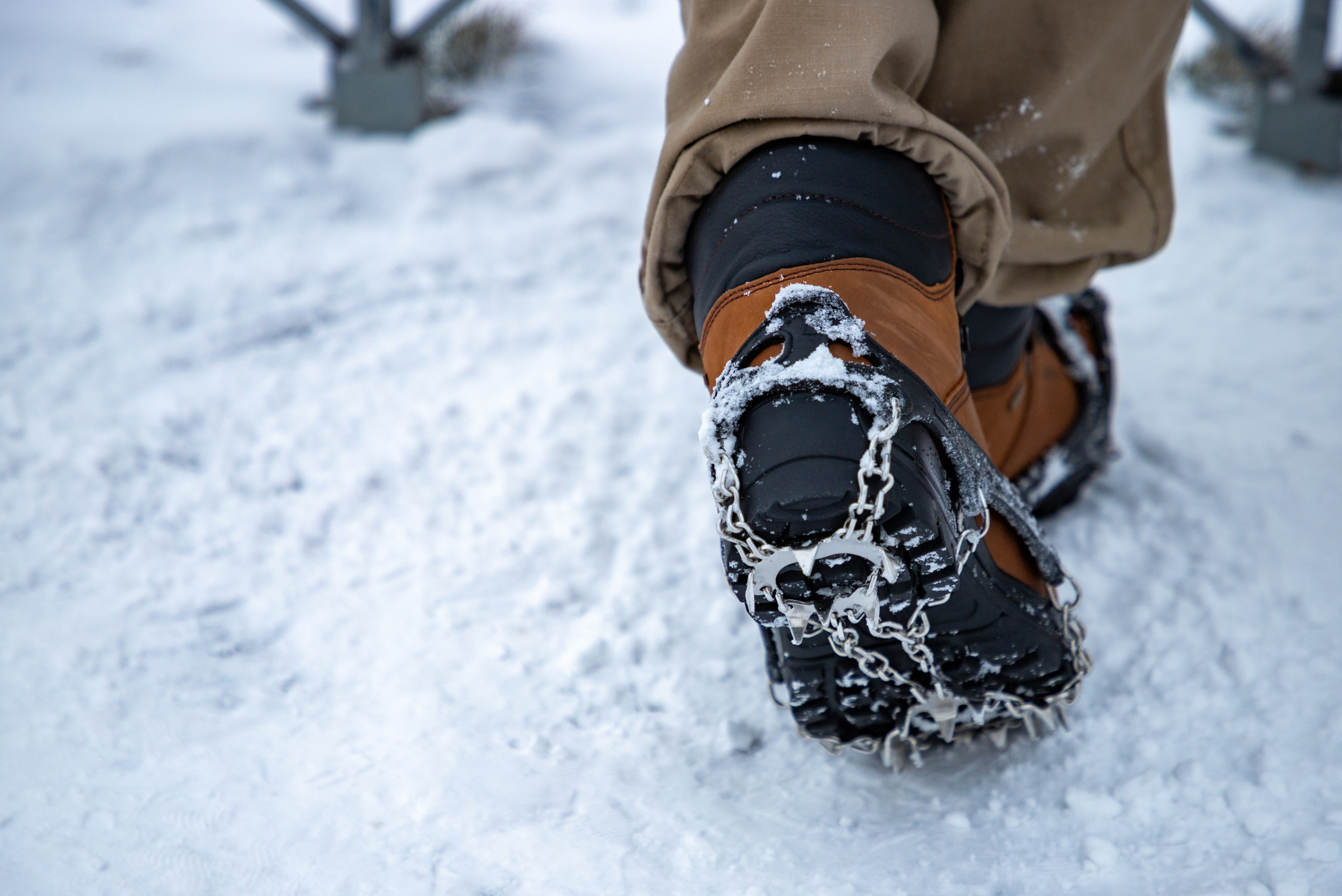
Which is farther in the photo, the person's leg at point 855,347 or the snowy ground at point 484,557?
the snowy ground at point 484,557

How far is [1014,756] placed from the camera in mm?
1068

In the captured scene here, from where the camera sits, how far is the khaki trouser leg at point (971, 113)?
2.90 feet

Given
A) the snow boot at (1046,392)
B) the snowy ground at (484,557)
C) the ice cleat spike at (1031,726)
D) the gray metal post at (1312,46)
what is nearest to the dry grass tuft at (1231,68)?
the gray metal post at (1312,46)

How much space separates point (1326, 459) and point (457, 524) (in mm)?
1467

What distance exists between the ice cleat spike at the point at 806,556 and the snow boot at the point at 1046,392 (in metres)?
0.56

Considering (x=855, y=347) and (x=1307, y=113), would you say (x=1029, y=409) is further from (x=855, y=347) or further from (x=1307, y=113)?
(x=1307, y=113)

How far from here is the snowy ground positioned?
97 centimetres

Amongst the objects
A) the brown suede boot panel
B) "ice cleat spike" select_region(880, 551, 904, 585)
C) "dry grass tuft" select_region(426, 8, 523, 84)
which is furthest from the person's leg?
"dry grass tuft" select_region(426, 8, 523, 84)

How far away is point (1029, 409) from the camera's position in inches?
55.3

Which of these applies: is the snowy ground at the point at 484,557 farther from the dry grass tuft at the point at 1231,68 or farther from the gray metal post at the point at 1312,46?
the dry grass tuft at the point at 1231,68

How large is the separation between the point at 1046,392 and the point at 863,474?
0.85m

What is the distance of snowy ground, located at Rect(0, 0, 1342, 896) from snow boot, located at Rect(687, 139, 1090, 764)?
15 cm

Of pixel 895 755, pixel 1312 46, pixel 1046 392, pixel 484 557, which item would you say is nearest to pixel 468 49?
pixel 484 557

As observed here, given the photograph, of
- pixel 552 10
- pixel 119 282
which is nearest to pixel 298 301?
pixel 119 282
